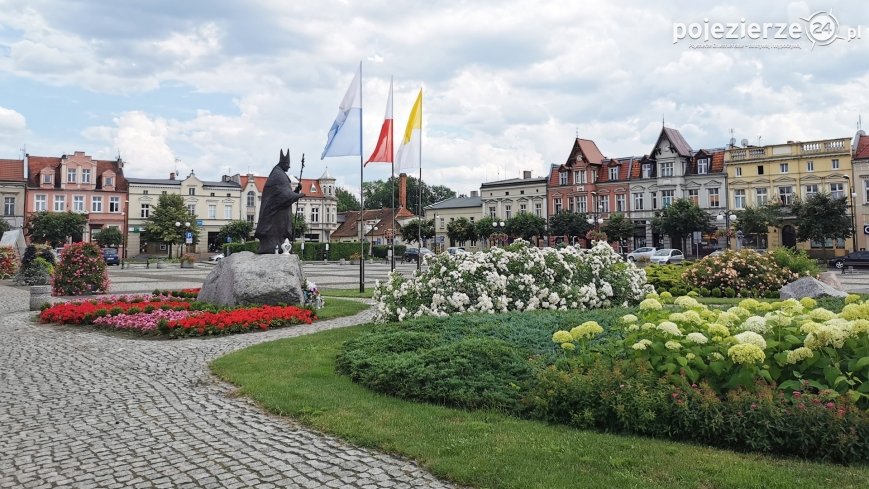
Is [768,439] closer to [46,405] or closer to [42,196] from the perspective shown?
[46,405]

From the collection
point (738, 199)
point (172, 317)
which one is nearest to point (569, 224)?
point (738, 199)

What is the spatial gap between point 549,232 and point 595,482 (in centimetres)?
6267

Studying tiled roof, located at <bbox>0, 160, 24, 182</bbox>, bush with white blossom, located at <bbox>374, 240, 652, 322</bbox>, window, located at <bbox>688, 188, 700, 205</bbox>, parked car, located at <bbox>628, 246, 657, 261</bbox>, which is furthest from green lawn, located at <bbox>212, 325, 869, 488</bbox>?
tiled roof, located at <bbox>0, 160, 24, 182</bbox>

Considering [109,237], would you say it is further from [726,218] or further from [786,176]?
[786,176]

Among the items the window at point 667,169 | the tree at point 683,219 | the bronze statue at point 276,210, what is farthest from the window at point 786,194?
the bronze statue at point 276,210

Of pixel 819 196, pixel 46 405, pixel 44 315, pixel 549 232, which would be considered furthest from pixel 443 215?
pixel 46 405

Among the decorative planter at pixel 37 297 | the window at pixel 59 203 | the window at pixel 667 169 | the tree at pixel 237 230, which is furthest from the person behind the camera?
the tree at pixel 237 230

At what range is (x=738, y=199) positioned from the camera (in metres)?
57.3

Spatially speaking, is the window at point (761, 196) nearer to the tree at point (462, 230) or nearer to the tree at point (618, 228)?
the tree at point (618, 228)

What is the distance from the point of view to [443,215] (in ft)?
271

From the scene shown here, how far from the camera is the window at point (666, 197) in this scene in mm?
61594

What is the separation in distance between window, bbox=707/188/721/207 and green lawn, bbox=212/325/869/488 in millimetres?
59681

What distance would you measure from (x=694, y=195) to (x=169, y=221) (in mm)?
57474

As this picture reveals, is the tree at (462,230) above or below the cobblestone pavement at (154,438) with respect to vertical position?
above
